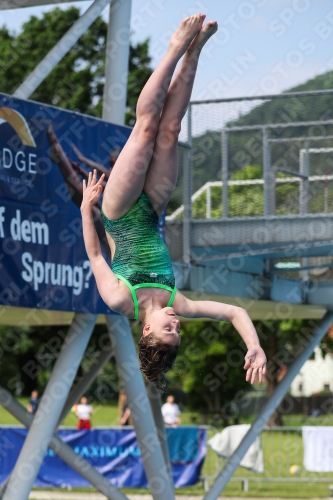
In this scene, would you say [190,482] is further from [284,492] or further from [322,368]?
[322,368]

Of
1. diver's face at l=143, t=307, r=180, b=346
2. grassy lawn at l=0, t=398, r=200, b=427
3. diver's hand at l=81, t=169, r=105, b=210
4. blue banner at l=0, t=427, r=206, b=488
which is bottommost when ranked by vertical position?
grassy lawn at l=0, t=398, r=200, b=427

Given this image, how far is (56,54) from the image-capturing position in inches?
434

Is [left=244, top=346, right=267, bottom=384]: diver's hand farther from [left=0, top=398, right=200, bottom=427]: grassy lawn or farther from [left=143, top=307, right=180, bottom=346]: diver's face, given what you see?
[left=0, top=398, right=200, bottom=427]: grassy lawn

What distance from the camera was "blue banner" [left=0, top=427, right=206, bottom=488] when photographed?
1898 cm

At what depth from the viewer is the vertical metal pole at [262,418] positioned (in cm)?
1328

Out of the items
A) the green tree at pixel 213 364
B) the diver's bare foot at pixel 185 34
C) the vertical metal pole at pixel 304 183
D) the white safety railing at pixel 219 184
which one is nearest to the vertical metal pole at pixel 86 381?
the white safety railing at pixel 219 184

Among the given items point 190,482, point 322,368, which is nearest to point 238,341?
point 190,482

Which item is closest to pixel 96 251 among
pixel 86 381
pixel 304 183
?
pixel 304 183

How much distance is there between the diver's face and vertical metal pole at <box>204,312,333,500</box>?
24.6ft

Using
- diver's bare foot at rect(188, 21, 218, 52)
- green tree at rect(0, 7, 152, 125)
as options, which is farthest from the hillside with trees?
green tree at rect(0, 7, 152, 125)

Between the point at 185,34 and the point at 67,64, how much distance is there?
31907 millimetres

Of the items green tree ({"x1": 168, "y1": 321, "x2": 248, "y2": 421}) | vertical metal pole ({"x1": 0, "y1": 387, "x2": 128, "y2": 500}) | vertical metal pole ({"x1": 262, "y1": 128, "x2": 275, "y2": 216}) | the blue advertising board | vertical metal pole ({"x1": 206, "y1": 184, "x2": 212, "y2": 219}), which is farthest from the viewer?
green tree ({"x1": 168, "y1": 321, "x2": 248, "y2": 421})

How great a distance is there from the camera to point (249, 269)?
13.7 meters

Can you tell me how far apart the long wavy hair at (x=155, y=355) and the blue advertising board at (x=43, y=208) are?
11.5 feet
